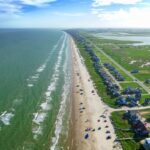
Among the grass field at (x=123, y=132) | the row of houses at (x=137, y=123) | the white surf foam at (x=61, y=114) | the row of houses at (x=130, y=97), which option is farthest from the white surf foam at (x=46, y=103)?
the row of houses at (x=137, y=123)

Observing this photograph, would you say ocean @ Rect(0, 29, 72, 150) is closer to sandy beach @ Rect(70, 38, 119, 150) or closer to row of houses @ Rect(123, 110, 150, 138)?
sandy beach @ Rect(70, 38, 119, 150)

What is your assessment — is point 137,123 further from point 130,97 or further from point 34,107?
point 34,107

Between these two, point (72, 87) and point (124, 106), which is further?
point (72, 87)

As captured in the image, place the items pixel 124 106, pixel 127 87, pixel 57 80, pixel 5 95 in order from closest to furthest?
pixel 124 106 < pixel 5 95 < pixel 127 87 < pixel 57 80

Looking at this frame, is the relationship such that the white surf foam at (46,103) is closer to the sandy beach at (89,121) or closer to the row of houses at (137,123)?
the sandy beach at (89,121)

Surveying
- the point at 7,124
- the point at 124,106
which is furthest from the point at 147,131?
the point at 7,124

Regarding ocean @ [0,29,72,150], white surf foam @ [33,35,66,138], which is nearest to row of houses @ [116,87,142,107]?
ocean @ [0,29,72,150]

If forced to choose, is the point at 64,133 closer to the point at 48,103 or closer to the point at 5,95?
the point at 48,103

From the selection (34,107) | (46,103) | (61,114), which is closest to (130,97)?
(61,114)
